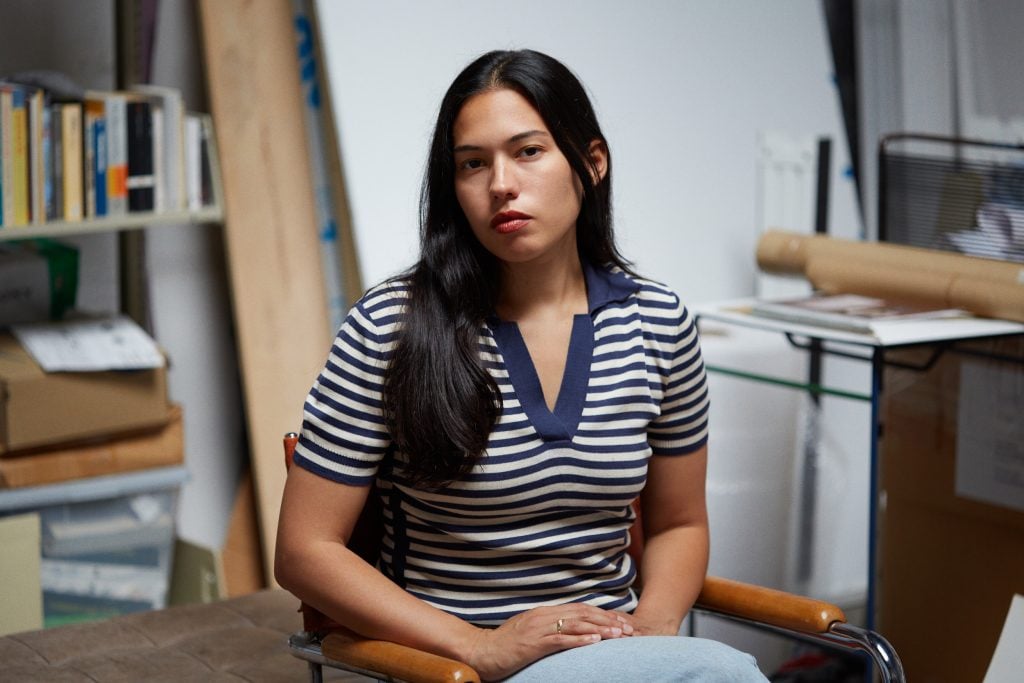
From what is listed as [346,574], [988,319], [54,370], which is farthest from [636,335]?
[54,370]

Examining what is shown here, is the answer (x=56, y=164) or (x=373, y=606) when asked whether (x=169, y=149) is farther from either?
(x=373, y=606)

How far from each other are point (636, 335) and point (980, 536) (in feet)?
3.27

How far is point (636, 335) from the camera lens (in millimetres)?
1569

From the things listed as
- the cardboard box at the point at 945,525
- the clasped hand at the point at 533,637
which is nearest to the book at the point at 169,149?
the clasped hand at the point at 533,637

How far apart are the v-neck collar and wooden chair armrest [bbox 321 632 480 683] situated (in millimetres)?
308

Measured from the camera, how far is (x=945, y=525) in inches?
88.8

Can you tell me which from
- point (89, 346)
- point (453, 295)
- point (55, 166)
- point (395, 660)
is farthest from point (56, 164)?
point (395, 660)

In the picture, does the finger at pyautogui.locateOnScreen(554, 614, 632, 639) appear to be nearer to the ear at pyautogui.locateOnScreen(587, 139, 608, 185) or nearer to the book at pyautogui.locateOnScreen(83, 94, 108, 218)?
the ear at pyautogui.locateOnScreen(587, 139, 608, 185)

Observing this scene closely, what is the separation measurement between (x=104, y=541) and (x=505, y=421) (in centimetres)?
127

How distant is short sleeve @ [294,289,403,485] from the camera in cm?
143

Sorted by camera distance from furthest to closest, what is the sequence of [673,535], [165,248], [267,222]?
[165,248]
[267,222]
[673,535]

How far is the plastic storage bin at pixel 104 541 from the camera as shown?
7.66 feet

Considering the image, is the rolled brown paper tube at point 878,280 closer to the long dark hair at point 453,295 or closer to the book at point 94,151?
the long dark hair at point 453,295

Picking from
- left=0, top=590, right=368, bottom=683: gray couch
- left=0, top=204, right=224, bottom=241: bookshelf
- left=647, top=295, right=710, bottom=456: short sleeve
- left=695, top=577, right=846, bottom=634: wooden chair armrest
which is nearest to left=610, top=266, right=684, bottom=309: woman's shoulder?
left=647, top=295, right=710, bottom=456: short sleeve
